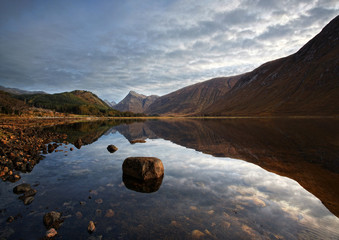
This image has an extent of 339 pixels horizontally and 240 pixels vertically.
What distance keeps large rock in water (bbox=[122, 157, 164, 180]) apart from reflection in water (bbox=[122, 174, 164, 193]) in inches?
11.2

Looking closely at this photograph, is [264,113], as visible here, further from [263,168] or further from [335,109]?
[263,168]

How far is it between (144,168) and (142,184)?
116cm

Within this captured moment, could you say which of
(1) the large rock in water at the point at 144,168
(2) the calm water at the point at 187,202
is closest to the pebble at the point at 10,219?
(2) the calm water at the point at 187,202

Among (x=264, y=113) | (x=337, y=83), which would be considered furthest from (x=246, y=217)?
(x=337, y=83)

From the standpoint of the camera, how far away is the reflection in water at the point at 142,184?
451 inches

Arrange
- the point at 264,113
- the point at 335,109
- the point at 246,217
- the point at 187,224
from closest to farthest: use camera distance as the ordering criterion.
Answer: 1. the point at 187,224
2. the point at 246,217
3. the point at 335,109
4. the point at 264,113

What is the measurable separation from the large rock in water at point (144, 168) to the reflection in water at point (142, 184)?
0.28 meters

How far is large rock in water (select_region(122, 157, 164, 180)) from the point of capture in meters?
13.0

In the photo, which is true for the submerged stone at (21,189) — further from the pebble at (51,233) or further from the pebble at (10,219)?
the pebble at (51,233)

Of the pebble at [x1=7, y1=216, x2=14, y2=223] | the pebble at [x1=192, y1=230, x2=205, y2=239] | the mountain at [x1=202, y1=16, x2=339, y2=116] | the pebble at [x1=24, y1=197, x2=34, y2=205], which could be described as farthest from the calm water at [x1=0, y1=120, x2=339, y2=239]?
the mountain at [x1=202, y1=16, x2=339, y2=116]

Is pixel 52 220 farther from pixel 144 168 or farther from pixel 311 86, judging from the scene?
pixel 311 86

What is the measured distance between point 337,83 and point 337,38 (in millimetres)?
69436

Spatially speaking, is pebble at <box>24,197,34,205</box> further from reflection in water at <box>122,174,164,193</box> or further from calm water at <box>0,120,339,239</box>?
reflection in water at <box>122,174,164,193</box>

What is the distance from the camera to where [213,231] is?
7.10 m
